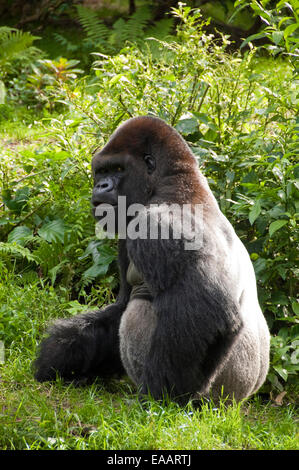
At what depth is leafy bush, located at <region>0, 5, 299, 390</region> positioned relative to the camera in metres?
3.88

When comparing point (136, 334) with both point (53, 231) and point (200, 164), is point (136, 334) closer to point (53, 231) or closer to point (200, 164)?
point (200, 164)

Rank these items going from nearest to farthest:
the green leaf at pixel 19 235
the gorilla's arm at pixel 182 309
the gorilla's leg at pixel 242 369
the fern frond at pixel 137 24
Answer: the gorilla's arm at pixel 182 309 → the gorilla's leg at pixel 242 369 → the green leaf at pixel 19 235 → the fern frond at pixel 137 24

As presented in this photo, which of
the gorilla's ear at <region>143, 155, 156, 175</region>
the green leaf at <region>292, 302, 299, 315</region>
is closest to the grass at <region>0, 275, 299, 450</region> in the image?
the green leaf at <region>292, 302, 299, 315</region>

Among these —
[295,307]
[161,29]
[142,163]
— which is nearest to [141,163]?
[142,163]

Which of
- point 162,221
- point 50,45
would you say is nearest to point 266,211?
point 162,221

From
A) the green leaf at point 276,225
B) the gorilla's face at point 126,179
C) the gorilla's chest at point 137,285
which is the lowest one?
the gorilla's chest at point 137,285

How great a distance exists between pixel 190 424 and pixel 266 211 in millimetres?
1470

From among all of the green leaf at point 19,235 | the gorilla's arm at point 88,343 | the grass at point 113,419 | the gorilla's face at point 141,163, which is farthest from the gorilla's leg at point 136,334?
the green leaf at point 19,235

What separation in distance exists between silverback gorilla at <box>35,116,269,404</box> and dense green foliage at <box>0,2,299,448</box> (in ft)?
0.81

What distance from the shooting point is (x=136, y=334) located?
11.3 feet

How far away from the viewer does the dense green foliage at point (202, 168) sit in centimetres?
387

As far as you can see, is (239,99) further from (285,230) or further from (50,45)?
(50,45)

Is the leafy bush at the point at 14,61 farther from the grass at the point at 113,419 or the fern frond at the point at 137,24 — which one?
the grass at the point at 113,419

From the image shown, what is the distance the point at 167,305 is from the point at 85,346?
3.14 ft
